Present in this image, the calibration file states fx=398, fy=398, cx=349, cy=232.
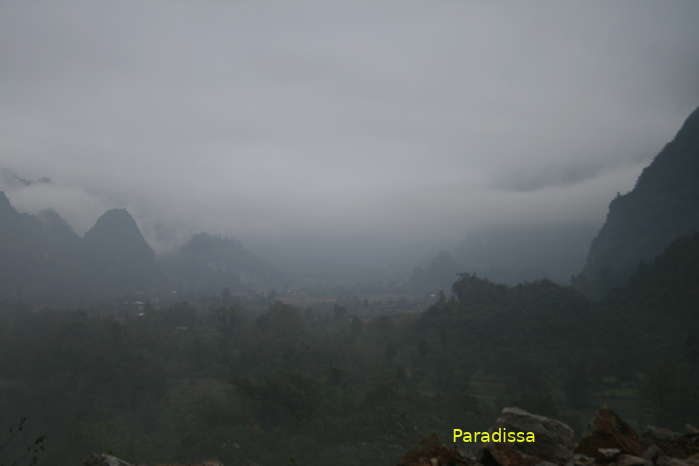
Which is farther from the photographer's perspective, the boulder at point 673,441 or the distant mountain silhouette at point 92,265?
the distant mountain silhouette at point 92,265

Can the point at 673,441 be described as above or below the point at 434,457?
below

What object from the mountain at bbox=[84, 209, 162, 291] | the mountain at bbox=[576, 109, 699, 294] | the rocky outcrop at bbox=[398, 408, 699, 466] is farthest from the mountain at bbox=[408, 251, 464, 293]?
the rocky outcrop at bbox=[398, 408, 699, 466]

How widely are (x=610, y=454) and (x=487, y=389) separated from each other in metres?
31.1

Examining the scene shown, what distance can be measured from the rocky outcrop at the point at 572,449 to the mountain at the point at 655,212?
76.3 metres

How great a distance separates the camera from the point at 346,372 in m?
35.0

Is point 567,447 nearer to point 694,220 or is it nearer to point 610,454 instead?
point 610,454

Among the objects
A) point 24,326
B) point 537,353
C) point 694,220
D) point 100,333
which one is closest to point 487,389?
point 537,353

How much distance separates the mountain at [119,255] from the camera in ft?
437

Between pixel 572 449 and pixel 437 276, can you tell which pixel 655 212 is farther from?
pixel 572 449

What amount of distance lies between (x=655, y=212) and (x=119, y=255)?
166 meters

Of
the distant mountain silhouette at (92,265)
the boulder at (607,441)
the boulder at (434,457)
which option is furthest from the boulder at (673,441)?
the distant mountain silhouette at (92,265)

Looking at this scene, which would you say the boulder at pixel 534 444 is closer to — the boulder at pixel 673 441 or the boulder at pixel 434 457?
the boulder at pixel 434 457

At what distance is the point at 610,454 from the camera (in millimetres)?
7219

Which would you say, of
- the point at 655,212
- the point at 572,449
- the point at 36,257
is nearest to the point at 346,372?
the point at 572,449
